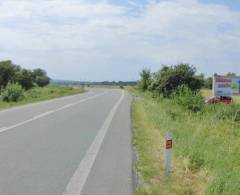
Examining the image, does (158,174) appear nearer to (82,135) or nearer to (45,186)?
(45,186)

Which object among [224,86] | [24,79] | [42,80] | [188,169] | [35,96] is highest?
[24,79]

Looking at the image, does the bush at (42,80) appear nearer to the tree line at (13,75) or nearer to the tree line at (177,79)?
the tree line at (13,75)

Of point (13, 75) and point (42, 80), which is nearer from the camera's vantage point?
point (13, 75)

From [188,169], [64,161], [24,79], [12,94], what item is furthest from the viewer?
[24,79]

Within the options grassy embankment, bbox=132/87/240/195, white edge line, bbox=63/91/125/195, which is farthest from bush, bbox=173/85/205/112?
white edge line, bbox=63/91/125/195

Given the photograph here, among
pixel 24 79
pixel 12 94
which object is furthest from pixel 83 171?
pixel 24 79

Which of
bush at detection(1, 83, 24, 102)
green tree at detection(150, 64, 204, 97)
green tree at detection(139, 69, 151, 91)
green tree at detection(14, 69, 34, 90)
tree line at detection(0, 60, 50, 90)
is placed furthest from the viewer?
green tree at detection(14, 69, 34, 90)

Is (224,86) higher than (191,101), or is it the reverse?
(224,86)

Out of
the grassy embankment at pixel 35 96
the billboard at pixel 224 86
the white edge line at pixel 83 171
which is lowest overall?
the grassy embankment at pixel 35 96

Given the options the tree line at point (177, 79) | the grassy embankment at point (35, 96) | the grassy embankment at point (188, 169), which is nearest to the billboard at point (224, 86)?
the tree line at point (177, 79)

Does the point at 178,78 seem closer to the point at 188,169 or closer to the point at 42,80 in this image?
the point at 188,169

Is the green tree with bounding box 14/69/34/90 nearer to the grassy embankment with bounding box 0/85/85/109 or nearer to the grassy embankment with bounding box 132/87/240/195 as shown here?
the grassy embankment with bounding box 0/85/85/109

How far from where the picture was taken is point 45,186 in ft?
23.7

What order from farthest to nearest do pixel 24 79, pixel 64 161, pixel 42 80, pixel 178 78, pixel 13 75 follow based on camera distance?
pixel 42 80 → pixel 24 79 → pixel 13 75 → pixel 178 78 → pixel 64 161
